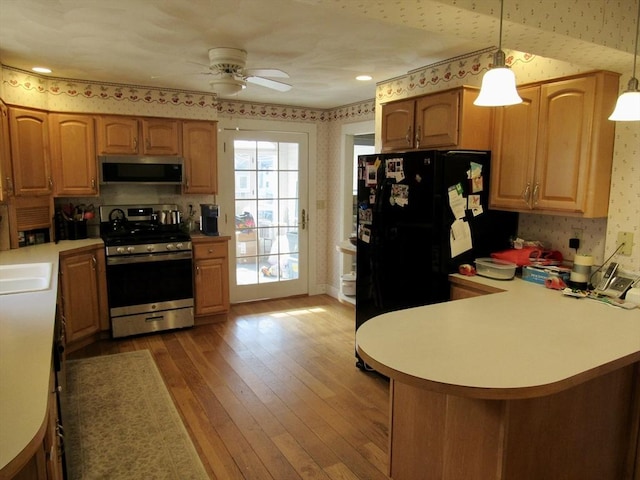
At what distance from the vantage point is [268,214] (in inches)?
212

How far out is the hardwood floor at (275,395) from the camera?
2398 mm

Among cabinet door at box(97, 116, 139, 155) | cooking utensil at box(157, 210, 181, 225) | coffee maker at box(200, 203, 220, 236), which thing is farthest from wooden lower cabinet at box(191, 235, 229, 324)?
cabinet door at box(97, 116, 139, 155)

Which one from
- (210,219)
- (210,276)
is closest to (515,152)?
(210,219)

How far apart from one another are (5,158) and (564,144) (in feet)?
12.7

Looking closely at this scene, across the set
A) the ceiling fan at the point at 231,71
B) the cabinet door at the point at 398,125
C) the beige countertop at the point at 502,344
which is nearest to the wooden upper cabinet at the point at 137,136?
the ceiling fan at the point at 231,71

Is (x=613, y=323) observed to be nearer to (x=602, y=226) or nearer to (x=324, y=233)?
(x=602, y=226)

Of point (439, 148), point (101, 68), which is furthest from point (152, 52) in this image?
point (439, 148)

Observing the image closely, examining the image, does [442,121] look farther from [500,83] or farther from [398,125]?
[500,83]

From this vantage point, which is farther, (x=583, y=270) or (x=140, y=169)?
(x=140, y=169)

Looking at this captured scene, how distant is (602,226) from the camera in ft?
8.73

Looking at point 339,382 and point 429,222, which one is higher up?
point 429,222

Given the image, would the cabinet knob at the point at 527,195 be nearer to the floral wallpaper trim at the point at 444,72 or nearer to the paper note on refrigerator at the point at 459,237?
the paper note on refrigerator at the point at 459,237

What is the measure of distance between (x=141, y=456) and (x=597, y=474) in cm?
224

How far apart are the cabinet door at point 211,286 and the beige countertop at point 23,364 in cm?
204
